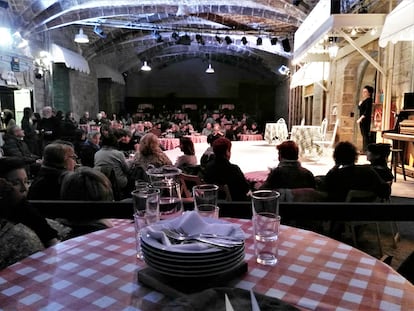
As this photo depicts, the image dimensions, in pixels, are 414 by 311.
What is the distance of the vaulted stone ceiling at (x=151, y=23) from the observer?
889cm

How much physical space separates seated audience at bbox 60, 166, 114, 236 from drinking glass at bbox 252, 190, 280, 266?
122 cm

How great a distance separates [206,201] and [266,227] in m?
0.27

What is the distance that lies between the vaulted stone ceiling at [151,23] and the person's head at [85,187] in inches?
301

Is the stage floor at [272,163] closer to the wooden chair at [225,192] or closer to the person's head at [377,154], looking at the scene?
the person's head at [377,154]

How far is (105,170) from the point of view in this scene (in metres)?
3.21

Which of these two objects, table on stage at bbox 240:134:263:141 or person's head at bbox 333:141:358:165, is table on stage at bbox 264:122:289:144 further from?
person's head at bbox 333:141:358:165

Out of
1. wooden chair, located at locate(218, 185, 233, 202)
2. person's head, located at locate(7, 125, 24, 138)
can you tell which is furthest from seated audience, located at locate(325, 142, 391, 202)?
person's head, located at locate(7, 125, 24, 138)

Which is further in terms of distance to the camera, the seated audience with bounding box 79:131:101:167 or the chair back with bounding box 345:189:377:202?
the seated audience with bounding box 79:131:101:167

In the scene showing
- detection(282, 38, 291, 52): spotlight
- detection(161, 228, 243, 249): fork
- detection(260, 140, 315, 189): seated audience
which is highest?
detection(282, 38, 291, 52): spotlight

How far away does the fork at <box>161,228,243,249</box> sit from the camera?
3.36ft

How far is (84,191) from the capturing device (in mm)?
2209

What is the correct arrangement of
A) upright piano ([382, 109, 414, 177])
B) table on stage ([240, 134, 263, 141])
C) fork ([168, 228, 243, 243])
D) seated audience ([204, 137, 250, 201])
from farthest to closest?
table on stage ([240, 134, 263, 141]), upright piano ([382, 109, 414, 177]), seated audience ([204, 137, 250, 201]), fork ([168, 228, 243, 243])

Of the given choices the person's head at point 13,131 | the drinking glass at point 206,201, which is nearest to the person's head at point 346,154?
the drinking glass at point 206,201

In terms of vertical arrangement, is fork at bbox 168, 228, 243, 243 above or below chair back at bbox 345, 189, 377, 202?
above
